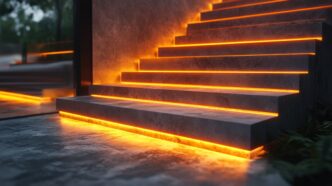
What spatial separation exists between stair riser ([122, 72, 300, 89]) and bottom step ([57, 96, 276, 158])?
0.66 metres

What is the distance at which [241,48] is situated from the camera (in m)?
4.42

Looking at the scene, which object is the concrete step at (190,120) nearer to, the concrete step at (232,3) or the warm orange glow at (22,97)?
the warm orange glow at (22,97)

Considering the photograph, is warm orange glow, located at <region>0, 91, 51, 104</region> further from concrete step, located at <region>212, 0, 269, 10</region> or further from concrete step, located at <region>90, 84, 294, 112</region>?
concrete step, located at <region>212, 0, 269, 10</region>

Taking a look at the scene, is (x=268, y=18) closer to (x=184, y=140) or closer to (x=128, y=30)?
(x=128, y=30)

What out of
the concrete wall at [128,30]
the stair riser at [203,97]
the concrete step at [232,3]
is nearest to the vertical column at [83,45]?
the concrete wall at [128,30]

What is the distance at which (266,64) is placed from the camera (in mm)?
3754

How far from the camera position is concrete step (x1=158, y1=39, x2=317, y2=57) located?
149 inches

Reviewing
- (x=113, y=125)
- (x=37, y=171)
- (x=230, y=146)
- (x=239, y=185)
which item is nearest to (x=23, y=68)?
(x=113, y=125)

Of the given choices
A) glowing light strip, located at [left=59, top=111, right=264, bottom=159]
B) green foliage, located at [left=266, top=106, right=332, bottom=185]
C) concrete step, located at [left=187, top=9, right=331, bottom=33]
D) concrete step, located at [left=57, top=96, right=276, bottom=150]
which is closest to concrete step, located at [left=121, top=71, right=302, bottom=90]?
green foliage, located at [left=266, top=106, right=332, bottom=185]

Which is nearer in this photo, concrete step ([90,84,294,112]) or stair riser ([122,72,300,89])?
concrete step ([90,84,294,112])

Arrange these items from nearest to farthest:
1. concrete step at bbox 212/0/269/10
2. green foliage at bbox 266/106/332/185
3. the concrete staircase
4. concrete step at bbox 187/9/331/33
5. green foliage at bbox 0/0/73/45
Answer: green foliage at bbox 266/106/332/185 < the concrete staircase < concrete step at bbox 187/9/331/33 < concrete step at bbox 212/0/269/10 < green foliage at bbox 0/0/73/45

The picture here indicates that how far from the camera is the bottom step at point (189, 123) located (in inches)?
104

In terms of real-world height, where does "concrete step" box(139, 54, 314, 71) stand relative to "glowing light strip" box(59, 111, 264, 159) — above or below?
above

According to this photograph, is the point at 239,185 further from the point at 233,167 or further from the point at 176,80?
the point at 176,80
